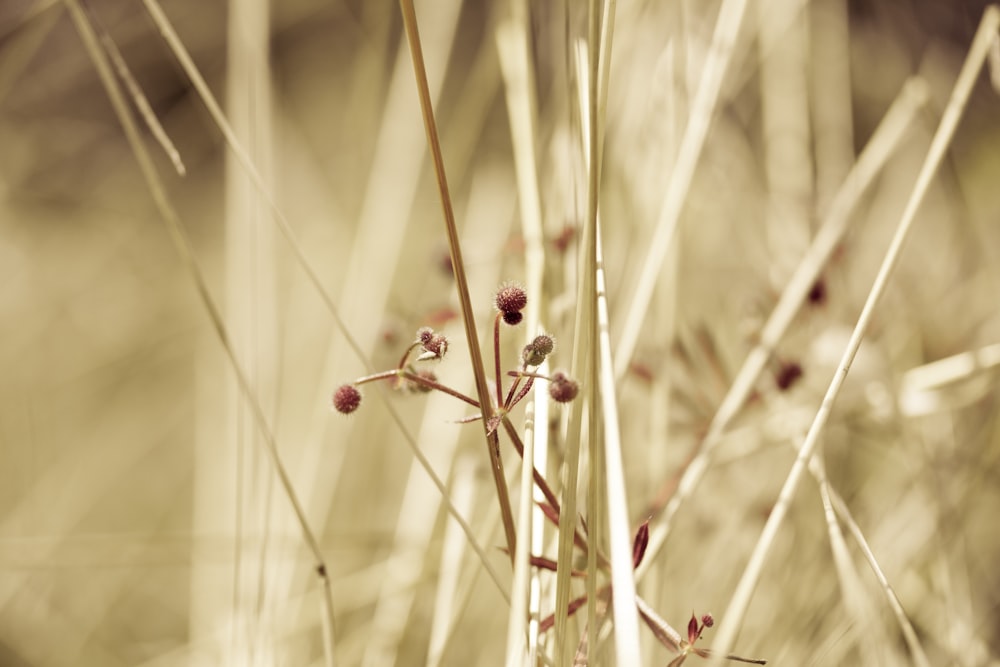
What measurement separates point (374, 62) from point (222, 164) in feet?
5.37

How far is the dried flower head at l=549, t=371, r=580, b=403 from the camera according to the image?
0.36m

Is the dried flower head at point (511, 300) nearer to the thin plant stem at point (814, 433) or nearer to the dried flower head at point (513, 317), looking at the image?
the dried flower head at point (513, 317)

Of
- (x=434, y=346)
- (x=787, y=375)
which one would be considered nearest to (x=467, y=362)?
(x=787, y=375)

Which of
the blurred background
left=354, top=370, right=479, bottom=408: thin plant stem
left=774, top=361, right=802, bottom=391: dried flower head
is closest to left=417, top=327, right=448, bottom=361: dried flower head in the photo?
left=354, top=370, right=479, bottom=408: thin plant stem

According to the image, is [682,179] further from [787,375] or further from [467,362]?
[467,362]

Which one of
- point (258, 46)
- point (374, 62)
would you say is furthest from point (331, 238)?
point (258, 46)

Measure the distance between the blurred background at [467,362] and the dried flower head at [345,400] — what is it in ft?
0.34

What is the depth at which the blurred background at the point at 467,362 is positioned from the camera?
28.0 inches

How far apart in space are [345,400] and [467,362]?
1.43 feet

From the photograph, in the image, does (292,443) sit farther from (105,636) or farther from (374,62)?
(374,62)

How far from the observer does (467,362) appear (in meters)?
0.87

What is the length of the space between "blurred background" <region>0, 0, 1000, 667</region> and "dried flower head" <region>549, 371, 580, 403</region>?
0.56 ft

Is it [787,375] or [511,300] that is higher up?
[787,375]

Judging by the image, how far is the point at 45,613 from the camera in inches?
44.0
